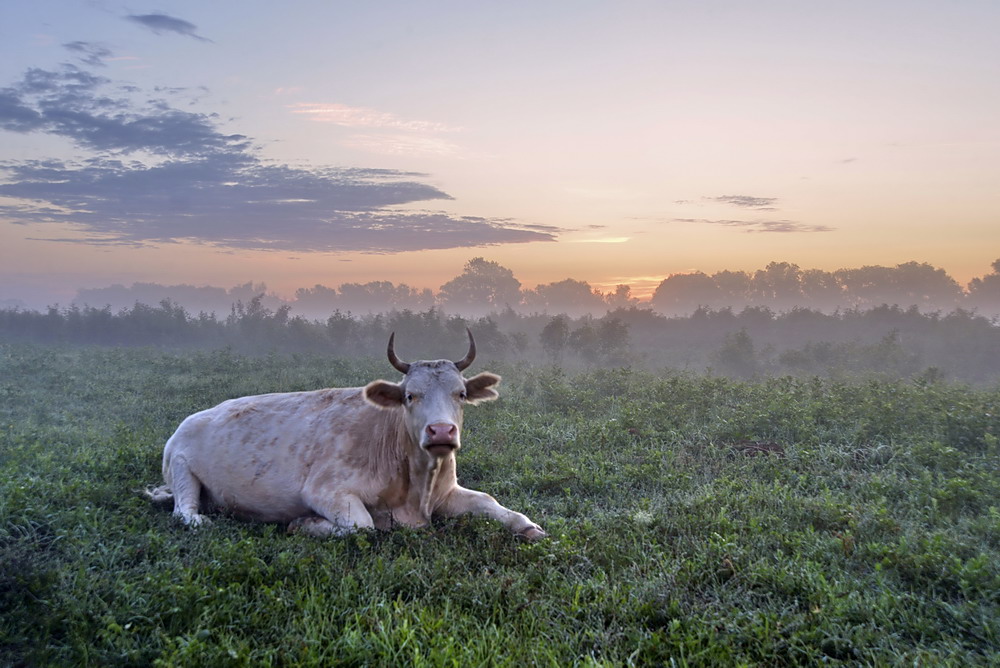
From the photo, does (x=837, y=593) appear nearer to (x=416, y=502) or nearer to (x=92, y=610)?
(x=416, y=502)

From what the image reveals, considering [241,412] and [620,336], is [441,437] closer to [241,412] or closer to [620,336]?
[241,412]

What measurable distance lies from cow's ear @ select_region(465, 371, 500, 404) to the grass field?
1.29 metres

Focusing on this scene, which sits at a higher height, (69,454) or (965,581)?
(965,581)

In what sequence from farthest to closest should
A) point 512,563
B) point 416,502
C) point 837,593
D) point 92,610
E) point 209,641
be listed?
point 416,502 → point 512,563 → point 837,593 → point 92,610 → point 209,641

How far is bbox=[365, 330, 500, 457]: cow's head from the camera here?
580 centimetres

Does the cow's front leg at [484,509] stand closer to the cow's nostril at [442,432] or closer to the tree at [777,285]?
the cow's nostril at [442,432]

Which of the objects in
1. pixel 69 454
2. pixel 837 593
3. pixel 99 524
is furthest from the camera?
pixel 69 454

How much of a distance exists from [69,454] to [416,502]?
205 inches

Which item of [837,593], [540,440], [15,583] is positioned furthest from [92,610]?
[540,440]

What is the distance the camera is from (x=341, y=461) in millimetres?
6746

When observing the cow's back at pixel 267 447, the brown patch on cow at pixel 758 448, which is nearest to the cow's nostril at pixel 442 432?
the cow's back at pixel 267 447

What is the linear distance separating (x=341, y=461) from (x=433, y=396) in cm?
131

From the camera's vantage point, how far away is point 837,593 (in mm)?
4500

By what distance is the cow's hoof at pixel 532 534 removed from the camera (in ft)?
19.5
